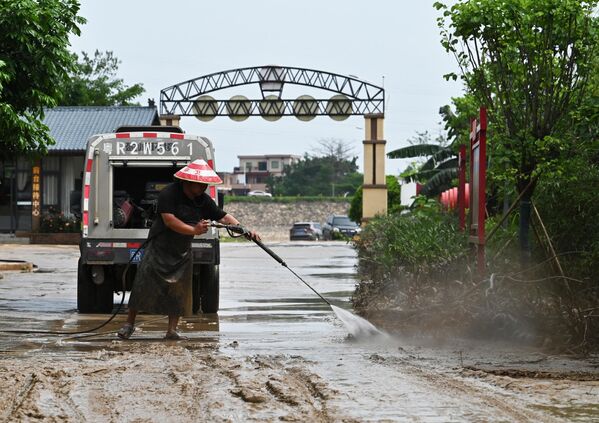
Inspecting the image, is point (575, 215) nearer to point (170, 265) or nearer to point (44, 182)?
point (170, 265)

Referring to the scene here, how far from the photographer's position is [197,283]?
14594 millimetres

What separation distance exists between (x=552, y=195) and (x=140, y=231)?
17.5 ft

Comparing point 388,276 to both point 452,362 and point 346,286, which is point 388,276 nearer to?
point 452,362

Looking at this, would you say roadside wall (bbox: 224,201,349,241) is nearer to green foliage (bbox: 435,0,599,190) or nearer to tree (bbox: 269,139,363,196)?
tree (bbox: 269,139,363,196)

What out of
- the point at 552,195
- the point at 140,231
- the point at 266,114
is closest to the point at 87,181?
the point at 140,231

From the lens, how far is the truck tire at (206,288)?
14.5m

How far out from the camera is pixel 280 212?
330 feet

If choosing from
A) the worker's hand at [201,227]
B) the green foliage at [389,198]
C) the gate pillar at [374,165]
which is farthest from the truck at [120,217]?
the green foliage at [389,198]

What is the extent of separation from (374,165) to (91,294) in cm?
3650

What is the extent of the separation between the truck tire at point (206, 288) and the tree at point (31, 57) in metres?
5.19

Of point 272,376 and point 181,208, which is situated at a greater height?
point 181,208

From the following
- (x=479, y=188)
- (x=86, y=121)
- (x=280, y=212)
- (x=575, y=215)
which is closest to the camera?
(x=479, y=188)

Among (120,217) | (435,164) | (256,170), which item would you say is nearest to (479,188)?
(120,217)

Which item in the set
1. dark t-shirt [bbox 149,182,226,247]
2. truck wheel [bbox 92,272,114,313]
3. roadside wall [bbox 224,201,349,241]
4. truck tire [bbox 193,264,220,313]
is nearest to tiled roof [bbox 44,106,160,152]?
truck wheel [bbox 92,272,114,313]
